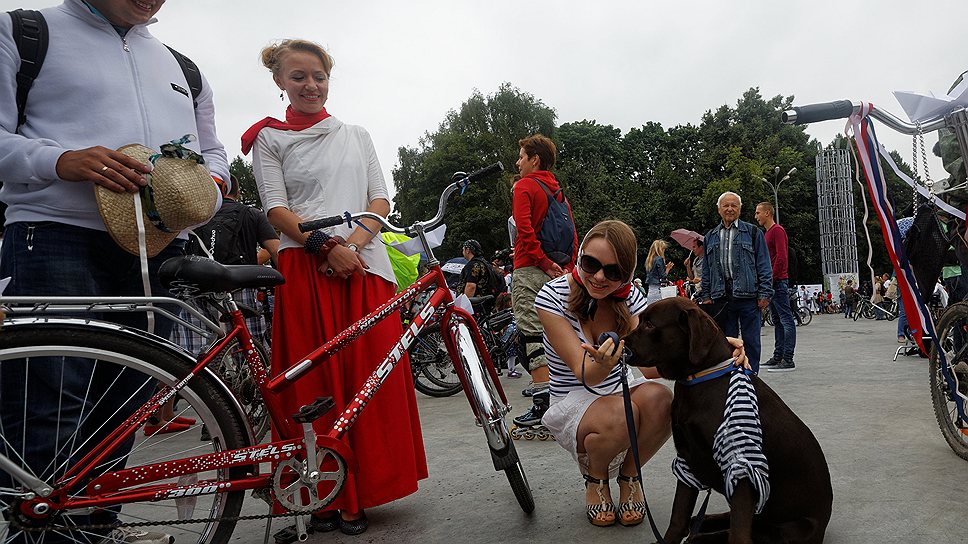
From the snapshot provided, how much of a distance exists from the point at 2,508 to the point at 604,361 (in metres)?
1.92

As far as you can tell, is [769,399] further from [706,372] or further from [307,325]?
[307,325]

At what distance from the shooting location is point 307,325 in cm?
288

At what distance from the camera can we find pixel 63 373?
1.94 m

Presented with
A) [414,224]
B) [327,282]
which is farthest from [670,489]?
[327,282]

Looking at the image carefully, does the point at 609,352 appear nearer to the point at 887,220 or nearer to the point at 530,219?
the point at 887,220

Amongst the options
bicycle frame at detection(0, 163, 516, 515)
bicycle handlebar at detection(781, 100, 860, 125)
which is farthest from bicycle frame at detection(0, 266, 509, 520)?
bicycle handlebar at detection(781, 100, 860, 125)

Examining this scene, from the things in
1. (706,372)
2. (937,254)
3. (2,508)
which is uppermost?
(937,254)

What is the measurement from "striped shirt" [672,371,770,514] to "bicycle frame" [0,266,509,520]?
3.30 feet

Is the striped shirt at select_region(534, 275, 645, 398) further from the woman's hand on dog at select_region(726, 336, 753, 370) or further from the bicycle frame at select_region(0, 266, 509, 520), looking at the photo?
the woman's hand on dog at select_region(726, 336, 753, 370)

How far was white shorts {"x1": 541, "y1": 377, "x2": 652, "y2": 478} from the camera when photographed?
2.73m

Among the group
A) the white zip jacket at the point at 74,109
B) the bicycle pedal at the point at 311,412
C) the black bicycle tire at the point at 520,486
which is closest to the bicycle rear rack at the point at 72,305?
the white zip jacket at the point at 74,109

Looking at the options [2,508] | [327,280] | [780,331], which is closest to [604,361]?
[327,280]

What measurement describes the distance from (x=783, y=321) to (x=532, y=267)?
407 cm

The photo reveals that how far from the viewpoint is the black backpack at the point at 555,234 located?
4.79 metres
